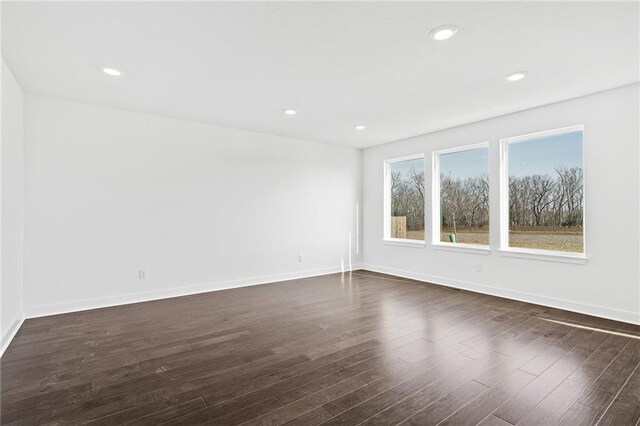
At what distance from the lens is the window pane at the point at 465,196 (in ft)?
15.7

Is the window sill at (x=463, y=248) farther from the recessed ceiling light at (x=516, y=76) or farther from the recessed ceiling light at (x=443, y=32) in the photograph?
the recessed ceiling light at (x=443, y=32)

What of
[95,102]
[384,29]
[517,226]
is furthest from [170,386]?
[517,226]

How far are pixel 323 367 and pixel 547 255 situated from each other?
3291 millimetres

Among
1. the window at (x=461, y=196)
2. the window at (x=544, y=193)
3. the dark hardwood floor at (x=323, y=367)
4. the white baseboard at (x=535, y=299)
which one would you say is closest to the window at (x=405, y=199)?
the window at (x=461, y=196)

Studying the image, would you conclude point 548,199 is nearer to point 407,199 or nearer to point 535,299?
point 535,299

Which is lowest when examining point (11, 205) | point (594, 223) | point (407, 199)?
point (594, 223)

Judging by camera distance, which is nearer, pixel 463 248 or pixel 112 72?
pixel 112 72

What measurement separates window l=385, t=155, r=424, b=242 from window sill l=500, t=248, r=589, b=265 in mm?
1521

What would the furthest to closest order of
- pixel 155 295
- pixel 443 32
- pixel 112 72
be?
pixel 155 295 → pixel 112 72 → pixel 443 32

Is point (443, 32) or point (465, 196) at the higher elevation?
point (443, 32)

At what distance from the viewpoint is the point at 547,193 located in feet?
13.7

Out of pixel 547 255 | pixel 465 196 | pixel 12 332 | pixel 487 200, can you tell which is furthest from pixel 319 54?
pixel 12 332

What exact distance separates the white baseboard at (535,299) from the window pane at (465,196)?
0.66 metres

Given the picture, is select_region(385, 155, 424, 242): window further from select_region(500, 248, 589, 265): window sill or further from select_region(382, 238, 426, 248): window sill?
select_region(500, 248, 589, 265): window sill
